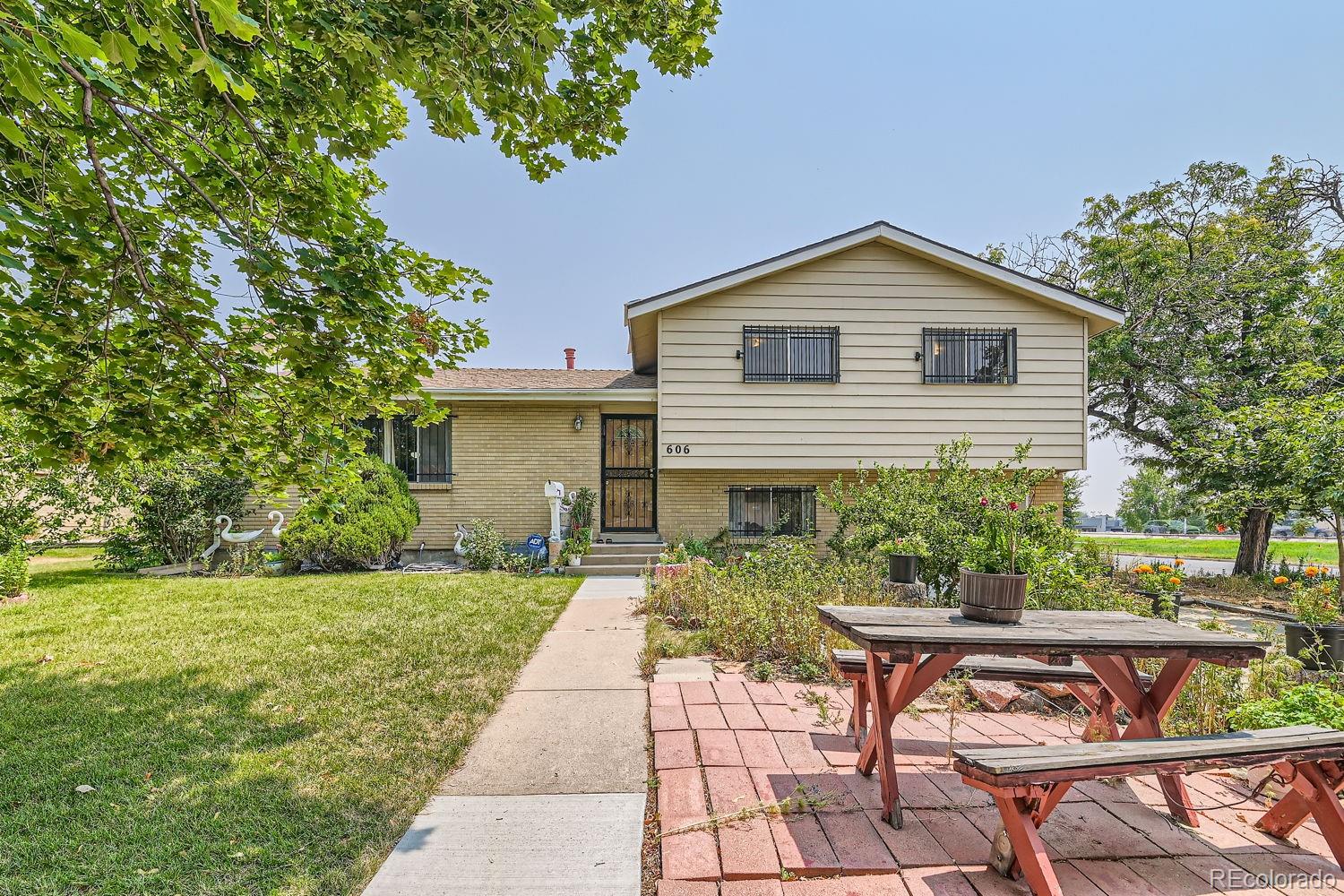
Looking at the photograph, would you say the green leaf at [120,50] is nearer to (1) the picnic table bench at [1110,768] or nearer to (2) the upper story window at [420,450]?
(1) the picnic table bench at [1110,768]

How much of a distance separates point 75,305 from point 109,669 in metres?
3.35

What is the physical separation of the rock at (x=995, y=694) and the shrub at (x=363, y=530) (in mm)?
8319

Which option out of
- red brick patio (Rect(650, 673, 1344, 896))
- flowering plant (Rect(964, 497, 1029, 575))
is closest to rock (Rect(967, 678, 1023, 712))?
red brick patio (Rect(650, 673, 1344, 896))

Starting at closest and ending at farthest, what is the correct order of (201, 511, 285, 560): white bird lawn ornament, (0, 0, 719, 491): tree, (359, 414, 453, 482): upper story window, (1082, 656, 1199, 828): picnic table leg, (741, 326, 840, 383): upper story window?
(1082, 656, 1199, 828): picnic table leg, (0, 0, 719, 491): tree, (201, 511, 285, 560): white bird lawn ornament, (741, 326, 840, 383): upper story window, (359, 414, 453, 482): upper story window

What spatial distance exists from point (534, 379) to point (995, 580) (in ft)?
33.2

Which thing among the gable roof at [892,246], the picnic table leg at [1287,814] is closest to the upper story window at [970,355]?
the gable roof at [892,246]

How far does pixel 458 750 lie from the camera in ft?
10.4

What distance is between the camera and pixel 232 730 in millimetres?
3480

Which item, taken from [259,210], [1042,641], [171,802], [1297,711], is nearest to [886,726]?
[1042,641]

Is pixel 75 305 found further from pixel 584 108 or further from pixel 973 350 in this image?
pixel 973 350

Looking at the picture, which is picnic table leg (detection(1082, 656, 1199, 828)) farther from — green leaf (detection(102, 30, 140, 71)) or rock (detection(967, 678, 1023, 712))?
green leaf (detection(102, 30, 140, 71))

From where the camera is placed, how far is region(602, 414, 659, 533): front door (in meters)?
11.1

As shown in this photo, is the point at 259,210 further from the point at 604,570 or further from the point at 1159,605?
the point at 1159,605

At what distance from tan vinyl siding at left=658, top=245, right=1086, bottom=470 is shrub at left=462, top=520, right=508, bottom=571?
327 centimetres
